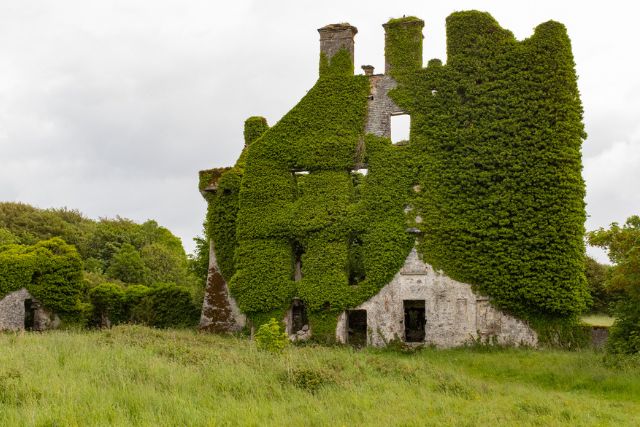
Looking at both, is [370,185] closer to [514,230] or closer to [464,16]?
[514,230]

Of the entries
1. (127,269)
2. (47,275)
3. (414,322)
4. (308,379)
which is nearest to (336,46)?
(414,322)

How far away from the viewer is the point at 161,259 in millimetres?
59000

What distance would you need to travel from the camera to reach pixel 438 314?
85.2 ft

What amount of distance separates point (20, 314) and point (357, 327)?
50.8ft

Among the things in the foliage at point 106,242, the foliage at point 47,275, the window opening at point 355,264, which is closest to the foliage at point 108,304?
the foliage at point 47,275

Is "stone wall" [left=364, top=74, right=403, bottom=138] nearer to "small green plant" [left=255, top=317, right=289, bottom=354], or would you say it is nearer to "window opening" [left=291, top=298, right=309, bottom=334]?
"window opening" [left=291, top=298, right=309, bottom=334]

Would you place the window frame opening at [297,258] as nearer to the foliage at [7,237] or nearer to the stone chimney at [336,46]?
the stone chimney at [336,46]

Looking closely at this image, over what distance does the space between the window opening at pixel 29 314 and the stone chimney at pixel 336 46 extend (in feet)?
57.1

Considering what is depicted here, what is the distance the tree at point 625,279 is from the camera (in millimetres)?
18734

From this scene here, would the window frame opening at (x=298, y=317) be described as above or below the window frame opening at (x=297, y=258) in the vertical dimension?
below

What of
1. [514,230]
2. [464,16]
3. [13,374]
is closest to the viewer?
[13,374]

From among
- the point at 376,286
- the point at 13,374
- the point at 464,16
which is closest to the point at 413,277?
the point at 376,286

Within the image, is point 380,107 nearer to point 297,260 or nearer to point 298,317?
point 297,260

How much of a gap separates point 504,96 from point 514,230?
508cm
